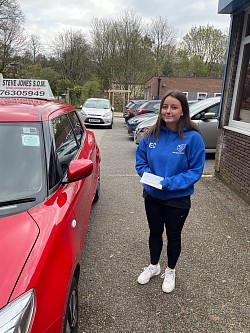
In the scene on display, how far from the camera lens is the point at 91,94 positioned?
3569 cm

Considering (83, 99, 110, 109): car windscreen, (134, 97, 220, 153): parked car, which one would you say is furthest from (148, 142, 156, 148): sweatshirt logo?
(83, 99, 110, 109): car windscreen

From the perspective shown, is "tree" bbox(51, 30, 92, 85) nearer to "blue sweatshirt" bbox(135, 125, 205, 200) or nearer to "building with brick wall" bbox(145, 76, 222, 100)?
"building with brick wall" bbox(145, 76, 222, 100)

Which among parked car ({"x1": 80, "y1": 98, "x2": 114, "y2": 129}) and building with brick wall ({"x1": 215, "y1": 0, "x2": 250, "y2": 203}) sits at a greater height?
building with brick wall ({"x1": 215, "y1": 0, "x2": 250, "y2": 203})

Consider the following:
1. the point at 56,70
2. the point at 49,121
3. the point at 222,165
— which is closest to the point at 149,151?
the point at 49,121

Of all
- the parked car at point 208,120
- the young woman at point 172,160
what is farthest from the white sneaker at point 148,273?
Answer: the parked car at point 208,120

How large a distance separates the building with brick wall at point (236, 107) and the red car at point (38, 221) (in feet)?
11.3

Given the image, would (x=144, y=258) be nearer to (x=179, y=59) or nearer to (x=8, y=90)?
(x=8, y=90)

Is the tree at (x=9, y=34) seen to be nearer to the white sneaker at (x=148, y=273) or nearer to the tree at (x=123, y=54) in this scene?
the tree at (x=123, y=54)

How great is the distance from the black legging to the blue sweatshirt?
0.13 meters

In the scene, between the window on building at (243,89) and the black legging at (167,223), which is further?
the window on building at (243,89)

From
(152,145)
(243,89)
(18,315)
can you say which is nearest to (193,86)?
(243,89)

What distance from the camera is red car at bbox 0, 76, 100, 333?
1.38 meters

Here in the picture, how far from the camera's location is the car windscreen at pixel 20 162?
1997 millimetres

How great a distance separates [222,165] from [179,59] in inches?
1494
